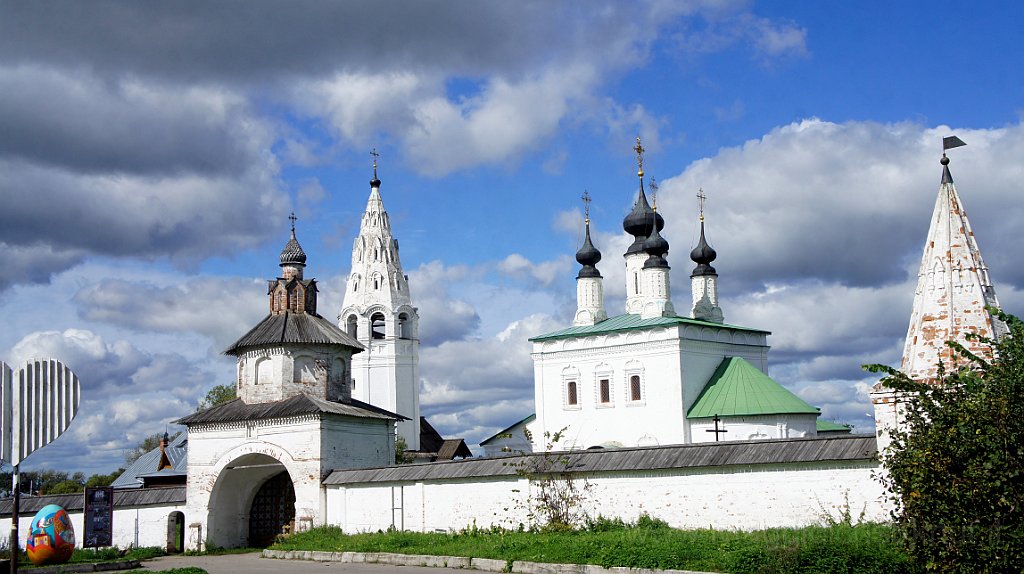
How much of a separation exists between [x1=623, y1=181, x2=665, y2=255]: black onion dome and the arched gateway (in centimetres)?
1776

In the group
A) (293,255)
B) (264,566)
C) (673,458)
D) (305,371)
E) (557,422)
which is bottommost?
(264,566)

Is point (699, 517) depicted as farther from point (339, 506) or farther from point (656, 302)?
point (656, 302)

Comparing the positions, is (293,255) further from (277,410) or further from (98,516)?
(98,516)

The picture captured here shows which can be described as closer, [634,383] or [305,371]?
[305,371]

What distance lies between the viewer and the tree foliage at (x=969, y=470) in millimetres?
9344

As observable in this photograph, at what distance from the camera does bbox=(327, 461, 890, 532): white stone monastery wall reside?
15.0m


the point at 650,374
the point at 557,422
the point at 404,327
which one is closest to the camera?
the point at 650,374

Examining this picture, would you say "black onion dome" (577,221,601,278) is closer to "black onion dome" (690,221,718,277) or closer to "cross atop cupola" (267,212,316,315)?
"black onion dome" (690,221,718,277)

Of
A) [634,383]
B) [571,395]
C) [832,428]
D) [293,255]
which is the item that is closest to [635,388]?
[634,383]

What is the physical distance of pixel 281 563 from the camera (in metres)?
18.8

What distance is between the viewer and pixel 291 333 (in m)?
24.5

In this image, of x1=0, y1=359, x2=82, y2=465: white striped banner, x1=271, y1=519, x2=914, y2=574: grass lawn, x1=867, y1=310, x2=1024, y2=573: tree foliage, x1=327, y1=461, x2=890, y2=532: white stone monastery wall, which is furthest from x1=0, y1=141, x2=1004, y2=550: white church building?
x1=0, y1=359, x2=82, y2=465: white striped banner

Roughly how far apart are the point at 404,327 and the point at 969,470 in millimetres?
40901

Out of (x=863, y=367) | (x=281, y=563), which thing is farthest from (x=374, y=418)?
(x=863, y=367)
